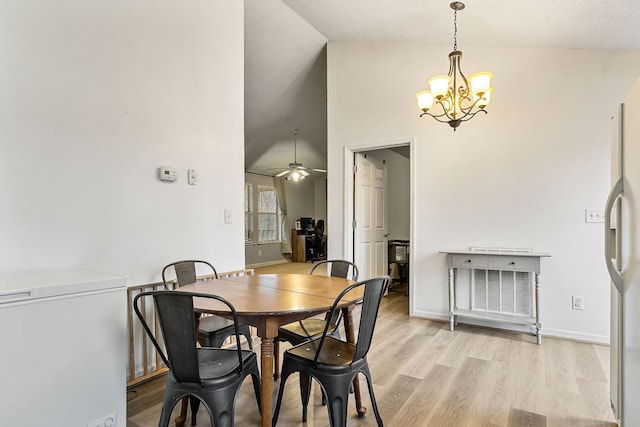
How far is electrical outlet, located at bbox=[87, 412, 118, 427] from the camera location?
1.59 metres

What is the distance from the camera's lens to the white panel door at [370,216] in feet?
14.9

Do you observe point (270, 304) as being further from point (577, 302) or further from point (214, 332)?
point (577, 302)

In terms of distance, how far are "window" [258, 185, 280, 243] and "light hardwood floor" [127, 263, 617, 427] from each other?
5.78 m

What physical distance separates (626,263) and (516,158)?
207 centimetres

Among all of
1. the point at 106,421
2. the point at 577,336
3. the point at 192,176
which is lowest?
the point at 577,336

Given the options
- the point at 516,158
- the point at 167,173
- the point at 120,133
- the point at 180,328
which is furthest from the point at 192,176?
the point at 516,158

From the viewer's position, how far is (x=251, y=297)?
1.81 m

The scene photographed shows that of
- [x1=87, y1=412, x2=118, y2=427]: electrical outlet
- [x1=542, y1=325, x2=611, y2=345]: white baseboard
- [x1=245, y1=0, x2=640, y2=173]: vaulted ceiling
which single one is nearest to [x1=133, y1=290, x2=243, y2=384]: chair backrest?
[x1=87, y1=412, x2=118, y2=427]: electrical outlet

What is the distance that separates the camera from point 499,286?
3455 millimetres

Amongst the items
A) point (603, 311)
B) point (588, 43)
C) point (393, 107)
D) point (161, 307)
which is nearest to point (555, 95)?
point (588, 43)

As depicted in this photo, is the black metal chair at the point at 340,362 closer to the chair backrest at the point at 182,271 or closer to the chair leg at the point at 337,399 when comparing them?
the chair leg at the point at 337,399

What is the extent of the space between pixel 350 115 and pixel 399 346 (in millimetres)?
2715

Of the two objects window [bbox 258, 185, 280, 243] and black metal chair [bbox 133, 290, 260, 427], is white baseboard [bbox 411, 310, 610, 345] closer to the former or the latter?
black metal chair [bbox 133, 290, 260, 427]

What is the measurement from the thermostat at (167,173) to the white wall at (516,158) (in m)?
2.34
